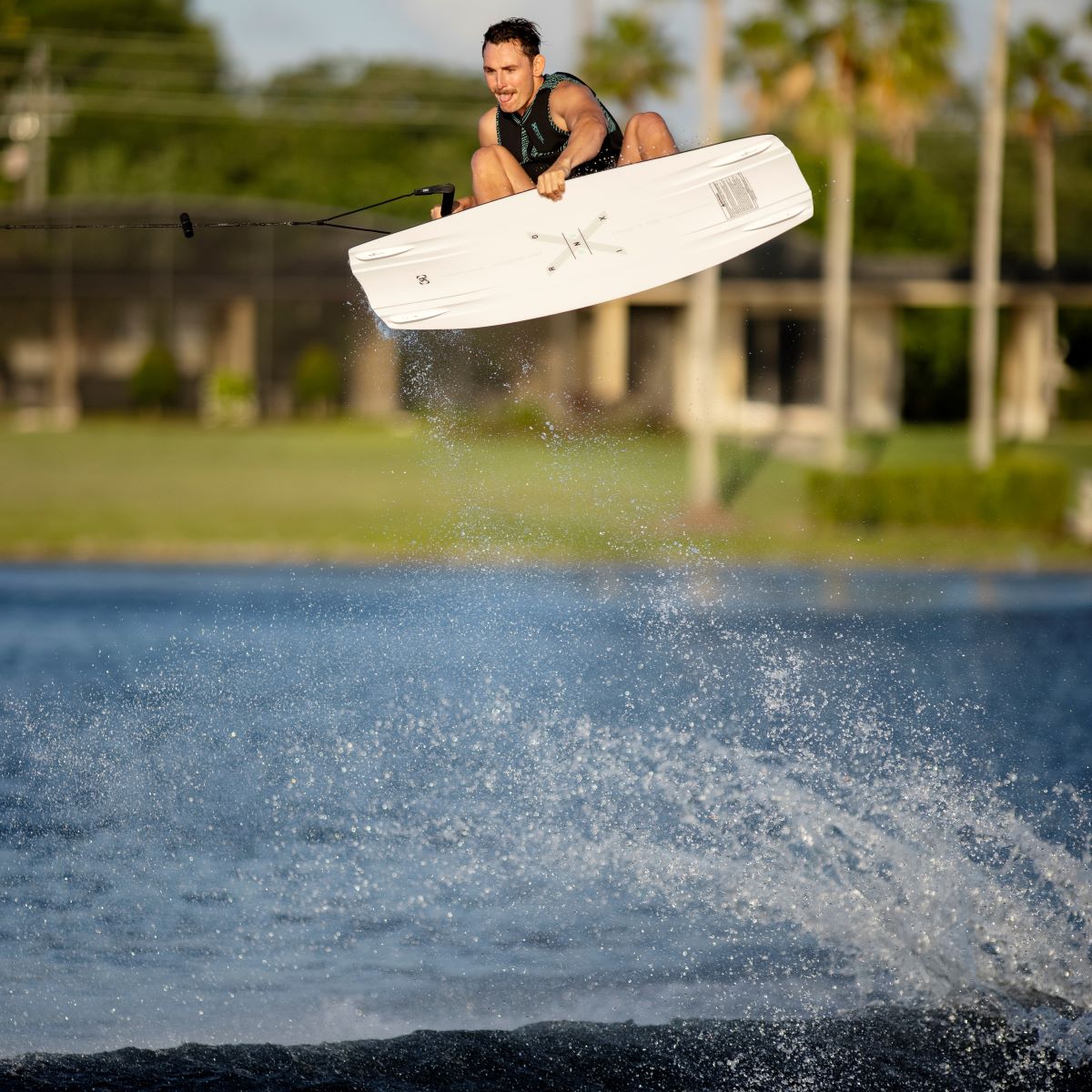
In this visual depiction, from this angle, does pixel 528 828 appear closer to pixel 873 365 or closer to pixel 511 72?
pixel 511 72

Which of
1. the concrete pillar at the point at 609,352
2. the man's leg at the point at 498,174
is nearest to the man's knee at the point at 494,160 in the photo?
the man's leg at the point at 498,174

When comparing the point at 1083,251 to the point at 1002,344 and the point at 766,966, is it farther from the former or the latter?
the point at 766,966

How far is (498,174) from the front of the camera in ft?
25.8

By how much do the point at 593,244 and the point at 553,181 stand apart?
0.82 m

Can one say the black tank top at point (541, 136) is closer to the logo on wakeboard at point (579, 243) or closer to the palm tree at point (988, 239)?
the logo on wakeboard at point (579, 243)

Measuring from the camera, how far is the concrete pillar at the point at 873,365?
42.8m

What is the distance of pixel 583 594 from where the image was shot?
63.3 feet

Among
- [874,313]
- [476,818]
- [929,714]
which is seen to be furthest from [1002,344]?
[476,818]

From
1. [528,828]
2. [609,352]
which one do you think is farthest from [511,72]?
[609,352]

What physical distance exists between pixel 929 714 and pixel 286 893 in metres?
6.55

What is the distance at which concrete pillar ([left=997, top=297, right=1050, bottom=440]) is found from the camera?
1731 inches

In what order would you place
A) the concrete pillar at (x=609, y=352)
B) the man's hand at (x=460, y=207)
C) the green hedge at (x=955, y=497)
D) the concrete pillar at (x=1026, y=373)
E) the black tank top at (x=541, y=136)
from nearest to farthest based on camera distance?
the black tank top at (x=541, y=136), the man's hand at (x=460, y=207), the green hedge at (x=955, y=497), the concrete pillar at (x=609, y=352), the concrete pillar at (x=1026, y=373)

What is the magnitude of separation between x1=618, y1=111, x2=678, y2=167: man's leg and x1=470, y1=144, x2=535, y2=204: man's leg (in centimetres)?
48

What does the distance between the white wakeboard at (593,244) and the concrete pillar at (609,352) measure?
30.3m
